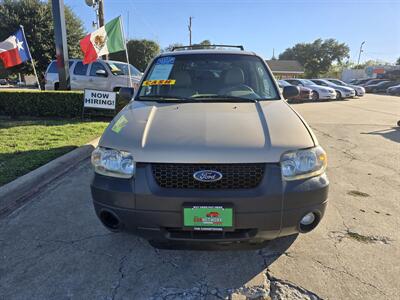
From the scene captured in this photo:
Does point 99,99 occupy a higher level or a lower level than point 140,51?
lower

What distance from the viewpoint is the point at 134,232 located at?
8.10 ft

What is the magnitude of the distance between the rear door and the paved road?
9148 millimetres

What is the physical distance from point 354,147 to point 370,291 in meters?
5.42

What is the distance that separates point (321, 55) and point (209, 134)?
86.0m

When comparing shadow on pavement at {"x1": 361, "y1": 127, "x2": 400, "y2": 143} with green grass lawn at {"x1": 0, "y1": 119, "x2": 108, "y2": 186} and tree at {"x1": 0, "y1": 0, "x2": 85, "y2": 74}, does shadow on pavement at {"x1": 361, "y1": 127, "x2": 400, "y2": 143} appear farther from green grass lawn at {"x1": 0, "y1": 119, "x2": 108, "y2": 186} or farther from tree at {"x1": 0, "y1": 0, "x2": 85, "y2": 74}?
tree at {"x1": 0, "y1": 0, "x2": 85, "y2": 74}

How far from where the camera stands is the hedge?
9.48 m

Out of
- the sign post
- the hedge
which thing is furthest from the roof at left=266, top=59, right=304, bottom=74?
the sign post

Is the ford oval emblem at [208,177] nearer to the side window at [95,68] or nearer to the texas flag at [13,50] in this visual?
the side window at [95,68]

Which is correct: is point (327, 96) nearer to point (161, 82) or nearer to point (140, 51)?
point (161, 82)

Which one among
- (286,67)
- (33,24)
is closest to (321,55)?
(286,67)

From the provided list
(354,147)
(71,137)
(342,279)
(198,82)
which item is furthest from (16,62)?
(342,279)

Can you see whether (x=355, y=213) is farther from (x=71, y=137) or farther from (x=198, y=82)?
(x=71, y=137)

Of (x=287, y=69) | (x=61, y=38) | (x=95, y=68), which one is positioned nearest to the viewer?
(x=61, y=38)

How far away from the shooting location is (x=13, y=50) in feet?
35.8
